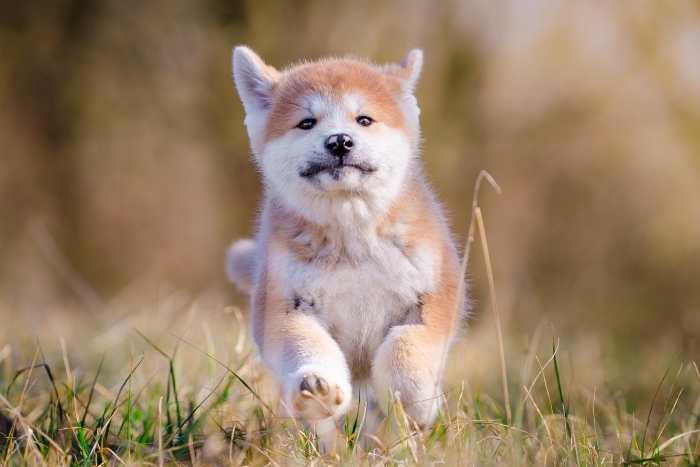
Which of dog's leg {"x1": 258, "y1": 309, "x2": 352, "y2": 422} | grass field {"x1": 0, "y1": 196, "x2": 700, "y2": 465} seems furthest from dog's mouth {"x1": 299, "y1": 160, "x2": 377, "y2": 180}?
grass field {"x1": 0, "y1": 196, "x2": 700, "y2": 465}

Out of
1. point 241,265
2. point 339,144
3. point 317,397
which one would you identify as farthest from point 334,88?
point 317,397

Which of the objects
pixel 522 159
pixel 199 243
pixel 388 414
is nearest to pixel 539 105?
pixel 522 159

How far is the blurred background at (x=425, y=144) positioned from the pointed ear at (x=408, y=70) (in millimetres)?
4925

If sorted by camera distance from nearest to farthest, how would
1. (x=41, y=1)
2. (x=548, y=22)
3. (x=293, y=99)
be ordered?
(x=293, y=99)
(x=548, y=22)
(x=41, y=1)

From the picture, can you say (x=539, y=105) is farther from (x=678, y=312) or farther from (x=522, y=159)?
(x=678, y=312)

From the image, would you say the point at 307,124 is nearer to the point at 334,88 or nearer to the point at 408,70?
the point at 334,88

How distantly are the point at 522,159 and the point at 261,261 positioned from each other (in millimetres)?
6767

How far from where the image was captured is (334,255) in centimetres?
365

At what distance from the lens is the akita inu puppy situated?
11.6ft

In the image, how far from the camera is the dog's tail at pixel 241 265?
15.1ft

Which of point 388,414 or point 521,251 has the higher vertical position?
point 388,414

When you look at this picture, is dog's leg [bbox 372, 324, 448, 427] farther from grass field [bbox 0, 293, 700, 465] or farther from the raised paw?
the raised paw

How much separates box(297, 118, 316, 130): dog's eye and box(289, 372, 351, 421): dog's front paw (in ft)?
3.60

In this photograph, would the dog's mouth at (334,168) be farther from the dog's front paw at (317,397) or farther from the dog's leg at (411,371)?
the dog's front paw at (317,397)
